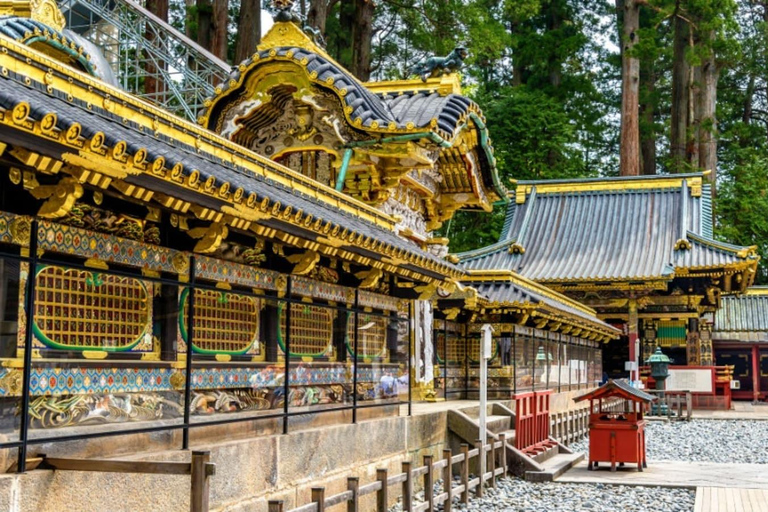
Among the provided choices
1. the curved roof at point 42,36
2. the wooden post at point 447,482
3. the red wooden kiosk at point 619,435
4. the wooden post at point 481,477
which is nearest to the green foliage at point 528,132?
the red wooden kiosk at point 619,435

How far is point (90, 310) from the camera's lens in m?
7.94

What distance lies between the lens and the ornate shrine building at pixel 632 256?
34750 millimetres

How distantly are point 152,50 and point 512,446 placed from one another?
1713 centimetres

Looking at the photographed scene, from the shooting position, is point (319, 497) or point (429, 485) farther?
point (429, 485)

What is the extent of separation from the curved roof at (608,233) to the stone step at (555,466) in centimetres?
1720

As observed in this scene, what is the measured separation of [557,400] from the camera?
24750 millimetres

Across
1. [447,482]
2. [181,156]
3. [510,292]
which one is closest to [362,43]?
[510,292]

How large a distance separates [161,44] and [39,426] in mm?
23091

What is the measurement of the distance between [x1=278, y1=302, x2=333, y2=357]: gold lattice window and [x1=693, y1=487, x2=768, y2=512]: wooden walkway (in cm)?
546

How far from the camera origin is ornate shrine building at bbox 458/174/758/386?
114 ft

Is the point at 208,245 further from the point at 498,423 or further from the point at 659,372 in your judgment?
the point at 659,372

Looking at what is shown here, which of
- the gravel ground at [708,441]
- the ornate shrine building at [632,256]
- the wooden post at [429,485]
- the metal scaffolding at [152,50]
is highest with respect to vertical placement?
the metal scaffolding at [152,50]

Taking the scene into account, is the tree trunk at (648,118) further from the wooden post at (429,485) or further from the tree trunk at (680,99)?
the wooden post at (429,485)

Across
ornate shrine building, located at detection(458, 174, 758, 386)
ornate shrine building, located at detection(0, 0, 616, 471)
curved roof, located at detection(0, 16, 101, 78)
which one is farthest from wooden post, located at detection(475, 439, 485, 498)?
ornate shrine building, located at detection(458, 174, 758, 386)
